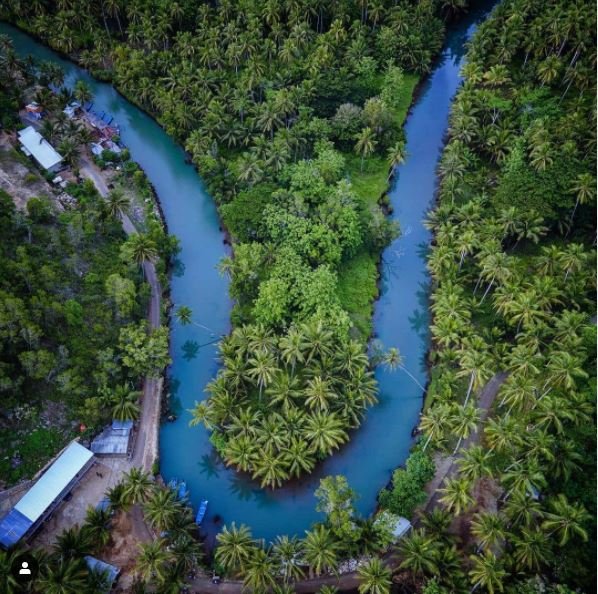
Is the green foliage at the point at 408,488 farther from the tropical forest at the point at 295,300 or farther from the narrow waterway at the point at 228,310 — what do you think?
the narrow waterway at the point at 228,310

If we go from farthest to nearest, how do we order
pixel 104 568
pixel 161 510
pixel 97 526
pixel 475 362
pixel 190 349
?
pixel 190 349, pixel 475 362, pixel 97 526, pixel 161 510, pixel 104 568

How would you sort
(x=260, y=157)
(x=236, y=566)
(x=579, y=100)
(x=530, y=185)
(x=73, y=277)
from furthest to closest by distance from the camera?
(x=579, y=100) < (x=260, y=157) < (x=530, y=185) < (x=73, y=277) < (x=236, y=566)

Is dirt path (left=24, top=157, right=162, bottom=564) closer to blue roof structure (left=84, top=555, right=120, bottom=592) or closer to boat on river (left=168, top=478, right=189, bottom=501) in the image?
blue roof structure (left=84, top=555, right=120, bottom=592)

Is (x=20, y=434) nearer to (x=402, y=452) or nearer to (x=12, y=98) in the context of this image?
(x=402, y=452)

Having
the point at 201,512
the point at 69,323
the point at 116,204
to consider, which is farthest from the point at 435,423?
the point at 116,204

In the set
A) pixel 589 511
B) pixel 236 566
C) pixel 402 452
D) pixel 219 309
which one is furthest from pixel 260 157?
pixel 589 511

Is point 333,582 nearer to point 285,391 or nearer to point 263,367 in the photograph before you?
point 285,391
